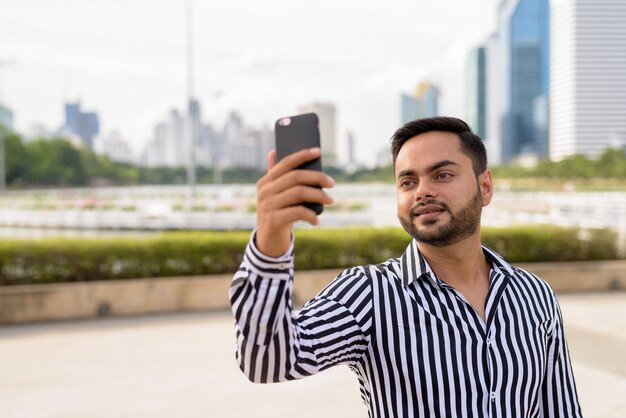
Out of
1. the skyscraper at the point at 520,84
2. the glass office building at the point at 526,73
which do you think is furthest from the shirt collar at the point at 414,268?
the glass office building at the point at 526,73

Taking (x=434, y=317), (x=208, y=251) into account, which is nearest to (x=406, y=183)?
(x=434, y=317)

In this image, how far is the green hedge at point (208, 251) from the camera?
836cm

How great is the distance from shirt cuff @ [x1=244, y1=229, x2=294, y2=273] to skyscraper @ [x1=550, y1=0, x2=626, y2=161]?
9985 cm

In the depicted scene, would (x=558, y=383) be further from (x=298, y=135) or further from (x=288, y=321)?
(x=298, y=135)

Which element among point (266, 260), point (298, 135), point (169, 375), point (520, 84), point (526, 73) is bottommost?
point (169, 375)

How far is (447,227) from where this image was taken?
1.61 metres

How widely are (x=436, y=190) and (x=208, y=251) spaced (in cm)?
760

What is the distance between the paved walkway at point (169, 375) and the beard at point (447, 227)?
341cm

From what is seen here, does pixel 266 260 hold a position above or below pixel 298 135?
below

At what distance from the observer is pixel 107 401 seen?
5.02 meters

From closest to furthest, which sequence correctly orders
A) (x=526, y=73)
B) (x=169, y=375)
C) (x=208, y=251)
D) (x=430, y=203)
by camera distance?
(x=430, y=203) → (x=169, y=375) → (x=208, y=251) → (x=526, y=73)

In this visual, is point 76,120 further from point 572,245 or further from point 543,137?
point 572,245

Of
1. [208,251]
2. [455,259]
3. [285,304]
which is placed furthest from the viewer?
[208,251]

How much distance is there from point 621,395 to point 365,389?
13.5 ft
